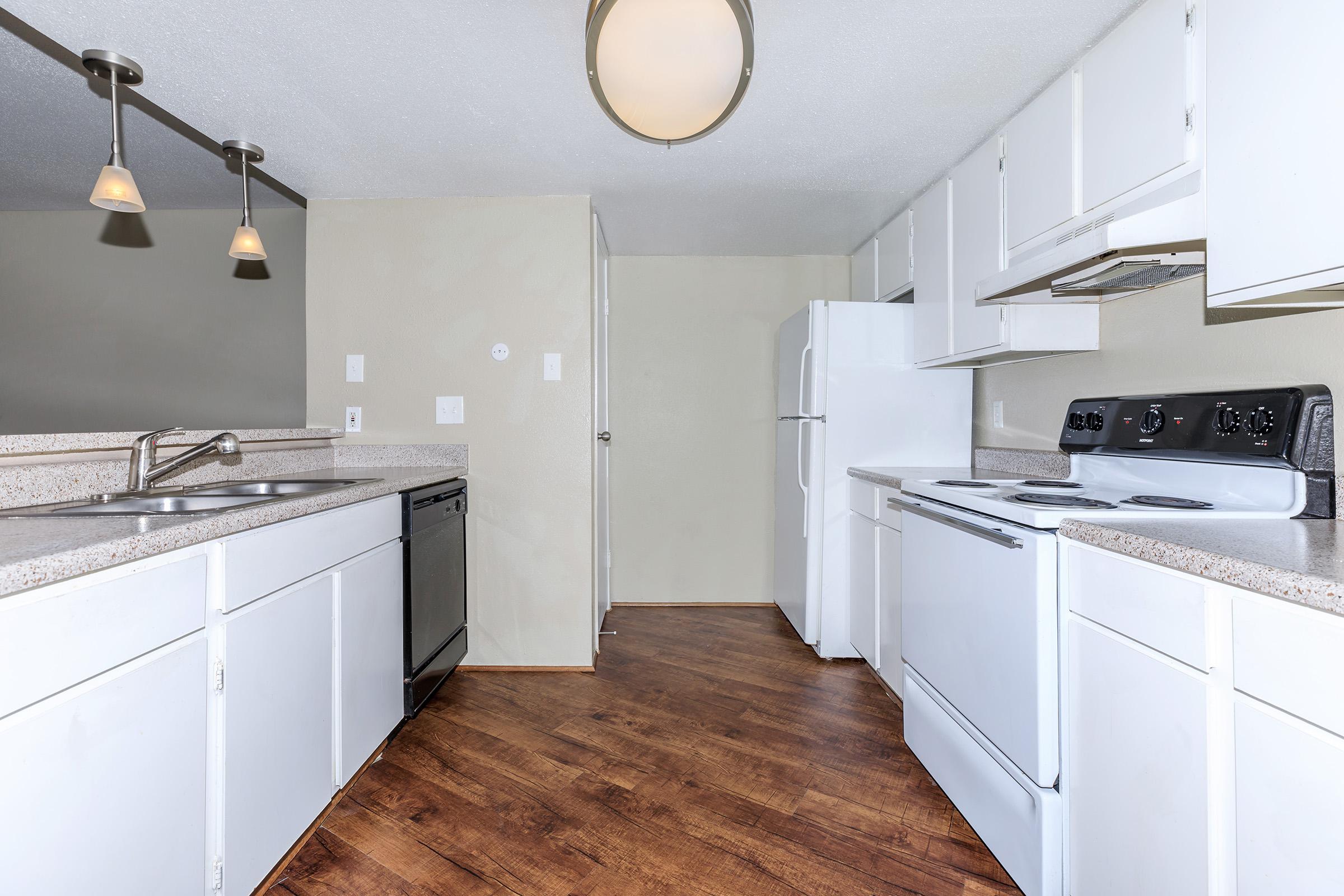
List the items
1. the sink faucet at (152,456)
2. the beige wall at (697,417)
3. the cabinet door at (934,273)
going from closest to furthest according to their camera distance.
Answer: the sink faucet at (152,456) → the cabinet door at (934,273) → the beige wall at (697,417)

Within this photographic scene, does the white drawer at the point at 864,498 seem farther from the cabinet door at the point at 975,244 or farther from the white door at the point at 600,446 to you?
the white door at the point at 600,446

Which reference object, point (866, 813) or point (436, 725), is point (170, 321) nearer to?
point (436, 725)

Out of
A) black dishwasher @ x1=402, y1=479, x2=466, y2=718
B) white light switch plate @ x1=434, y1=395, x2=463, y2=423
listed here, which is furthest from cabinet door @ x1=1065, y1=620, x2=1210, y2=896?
white light switch plate @ x1=434, y1=395, x2=463, y2=423

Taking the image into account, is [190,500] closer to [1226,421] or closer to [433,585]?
[433,585]

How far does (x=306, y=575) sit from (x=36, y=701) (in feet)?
2.46

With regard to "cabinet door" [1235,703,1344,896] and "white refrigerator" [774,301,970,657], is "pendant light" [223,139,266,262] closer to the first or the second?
"white refrigerator" [774,301,970,657]

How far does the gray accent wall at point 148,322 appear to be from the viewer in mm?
3146

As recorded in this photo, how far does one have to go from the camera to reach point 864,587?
2895 millimetres

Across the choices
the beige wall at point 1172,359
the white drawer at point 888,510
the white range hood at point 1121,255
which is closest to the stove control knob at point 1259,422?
the beige wall at point 1172,359

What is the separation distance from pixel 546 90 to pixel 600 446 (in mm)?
1880

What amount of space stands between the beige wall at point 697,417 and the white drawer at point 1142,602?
9.04 ft

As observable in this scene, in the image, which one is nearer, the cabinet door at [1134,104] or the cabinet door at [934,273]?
the cabinet door at [1134,104]

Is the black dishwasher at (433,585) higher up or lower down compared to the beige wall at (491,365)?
lower down

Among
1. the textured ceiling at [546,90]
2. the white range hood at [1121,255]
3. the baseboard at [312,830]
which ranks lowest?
the baseboard at [312,830]
